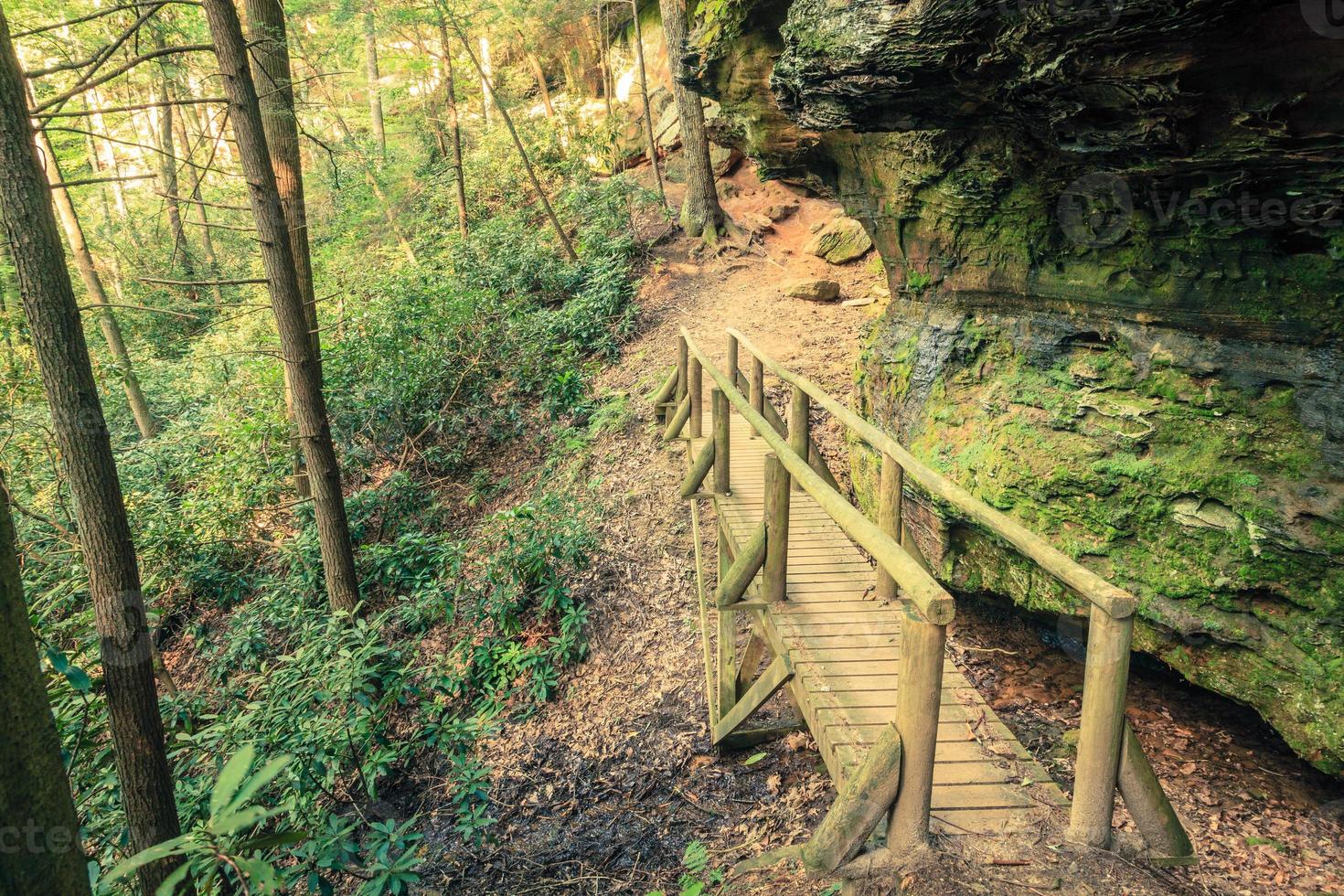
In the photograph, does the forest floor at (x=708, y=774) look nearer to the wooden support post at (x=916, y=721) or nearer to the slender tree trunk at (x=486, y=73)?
the wooden support post at (x=916, y=721)

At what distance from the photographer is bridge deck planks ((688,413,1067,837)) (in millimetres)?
2992

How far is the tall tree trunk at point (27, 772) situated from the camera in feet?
5.87

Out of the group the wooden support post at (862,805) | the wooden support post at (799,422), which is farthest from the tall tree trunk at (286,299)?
the wooden support post at (862,805)

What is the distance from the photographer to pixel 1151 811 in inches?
106

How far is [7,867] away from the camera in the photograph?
5.64 feet

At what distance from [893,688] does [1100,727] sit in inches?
48.8

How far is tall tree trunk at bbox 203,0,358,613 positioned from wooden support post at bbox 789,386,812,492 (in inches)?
178

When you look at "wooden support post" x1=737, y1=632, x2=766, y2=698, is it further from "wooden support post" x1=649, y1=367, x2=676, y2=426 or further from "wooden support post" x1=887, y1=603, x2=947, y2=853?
"wooden support post" x1=649, y1=367, x2=676, y2=426

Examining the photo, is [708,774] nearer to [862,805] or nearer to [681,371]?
[862,805]

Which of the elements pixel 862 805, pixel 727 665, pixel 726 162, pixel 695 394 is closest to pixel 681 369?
pixel 695 394

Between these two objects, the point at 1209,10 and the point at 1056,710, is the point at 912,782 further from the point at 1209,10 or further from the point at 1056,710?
the point at 1209,10

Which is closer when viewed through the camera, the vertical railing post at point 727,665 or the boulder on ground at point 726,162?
the vertical railing post at point 727,665

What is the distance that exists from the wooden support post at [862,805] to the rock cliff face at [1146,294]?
2635 mm

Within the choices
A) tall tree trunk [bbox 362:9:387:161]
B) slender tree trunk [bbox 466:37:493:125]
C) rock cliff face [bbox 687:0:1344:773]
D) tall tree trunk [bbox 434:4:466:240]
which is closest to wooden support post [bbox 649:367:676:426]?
rock cliff face [bbox 687:0:1344:773]
